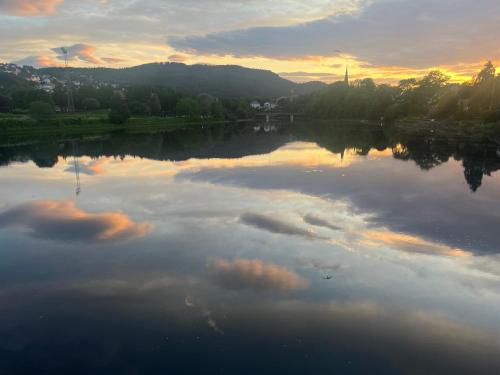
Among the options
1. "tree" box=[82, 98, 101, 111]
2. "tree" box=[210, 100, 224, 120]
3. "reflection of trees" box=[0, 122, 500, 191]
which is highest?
"tree" box=[82, 98, 101, 111]

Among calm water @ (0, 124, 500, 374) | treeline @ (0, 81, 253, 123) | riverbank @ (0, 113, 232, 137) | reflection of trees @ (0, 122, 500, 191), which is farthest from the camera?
treeline @ (0, 81, 253, 123)

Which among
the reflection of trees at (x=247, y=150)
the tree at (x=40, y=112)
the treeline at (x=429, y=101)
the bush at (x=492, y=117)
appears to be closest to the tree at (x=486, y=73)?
the treeline at (x=429, y=101)

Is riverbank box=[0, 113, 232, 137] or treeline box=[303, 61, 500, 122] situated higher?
treeline box=[303, 61, 500, 122]

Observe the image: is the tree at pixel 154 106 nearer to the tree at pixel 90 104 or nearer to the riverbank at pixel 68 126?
the tree at pixel 90 104

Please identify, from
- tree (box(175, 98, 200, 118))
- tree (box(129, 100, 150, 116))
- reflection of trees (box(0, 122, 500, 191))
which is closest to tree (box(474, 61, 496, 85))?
reflection of trees (box(0, 122, 500, 191))

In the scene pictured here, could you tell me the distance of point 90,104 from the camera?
503 ft

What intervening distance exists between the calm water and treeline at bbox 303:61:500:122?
8014cm

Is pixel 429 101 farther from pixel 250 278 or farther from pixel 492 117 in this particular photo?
pixel 250 278

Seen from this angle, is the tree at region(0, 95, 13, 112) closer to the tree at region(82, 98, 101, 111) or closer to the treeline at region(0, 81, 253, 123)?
the treeline at region(0, 81, 253, 123)

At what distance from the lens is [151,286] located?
17328mm

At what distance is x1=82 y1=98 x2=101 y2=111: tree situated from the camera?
153625 mm

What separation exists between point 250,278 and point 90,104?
499 ft

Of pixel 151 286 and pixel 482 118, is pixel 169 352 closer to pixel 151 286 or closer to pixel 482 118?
pixel 151 286

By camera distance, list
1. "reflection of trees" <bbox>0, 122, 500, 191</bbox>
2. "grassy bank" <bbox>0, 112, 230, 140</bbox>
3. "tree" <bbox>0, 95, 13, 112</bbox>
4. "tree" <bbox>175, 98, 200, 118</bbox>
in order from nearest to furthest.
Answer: "reflection of trees" <bbox>0, 122, 500, 191</bbox> → "grassy bank" <bbox>0, 112, 230, 140</bbox> → "tree" <bbox>0, 95, 13, 112</bbox> → "tree" <bbox>175, 98, 200, 118</bbox>
